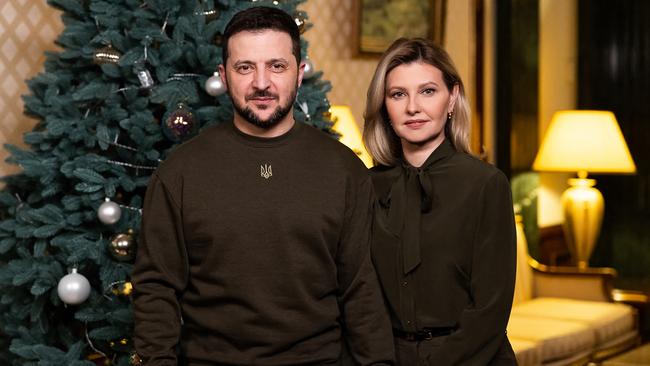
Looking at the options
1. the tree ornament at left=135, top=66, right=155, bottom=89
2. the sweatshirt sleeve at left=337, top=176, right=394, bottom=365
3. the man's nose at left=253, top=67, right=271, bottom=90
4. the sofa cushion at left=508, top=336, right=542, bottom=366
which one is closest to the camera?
the man's nose at left=253, top=67, right=271, bottom=90

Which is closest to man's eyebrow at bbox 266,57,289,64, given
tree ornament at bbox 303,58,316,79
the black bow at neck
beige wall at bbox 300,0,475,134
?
the black bow at neck

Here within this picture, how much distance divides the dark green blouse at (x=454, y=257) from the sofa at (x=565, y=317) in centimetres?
259

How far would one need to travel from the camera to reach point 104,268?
9.25 ft

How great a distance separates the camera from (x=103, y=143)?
9.20ft

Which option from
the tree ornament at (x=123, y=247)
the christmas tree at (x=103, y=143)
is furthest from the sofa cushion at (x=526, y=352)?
the tree ornament at (x=123, y=247)

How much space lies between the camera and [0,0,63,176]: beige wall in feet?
11.8

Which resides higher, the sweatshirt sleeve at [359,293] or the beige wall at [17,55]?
the beige wall at [17,55]

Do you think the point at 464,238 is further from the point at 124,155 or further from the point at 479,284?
the point at 124,155

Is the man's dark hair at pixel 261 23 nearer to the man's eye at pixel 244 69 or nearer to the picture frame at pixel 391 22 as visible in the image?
the man's eye at pixel 244 69

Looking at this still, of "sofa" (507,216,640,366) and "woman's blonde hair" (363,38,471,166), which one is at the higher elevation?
"woman's blonde hair" (363,38,471,166)

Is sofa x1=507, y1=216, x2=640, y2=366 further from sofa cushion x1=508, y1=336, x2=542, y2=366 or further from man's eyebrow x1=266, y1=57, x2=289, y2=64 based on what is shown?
man's eyebrow x1=266, y1=57, x2=289, y2=64

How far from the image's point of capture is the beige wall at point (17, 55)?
3590 mm

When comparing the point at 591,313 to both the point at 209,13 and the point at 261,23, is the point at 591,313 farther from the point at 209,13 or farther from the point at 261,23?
the point at 261,23

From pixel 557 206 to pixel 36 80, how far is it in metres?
5.11
